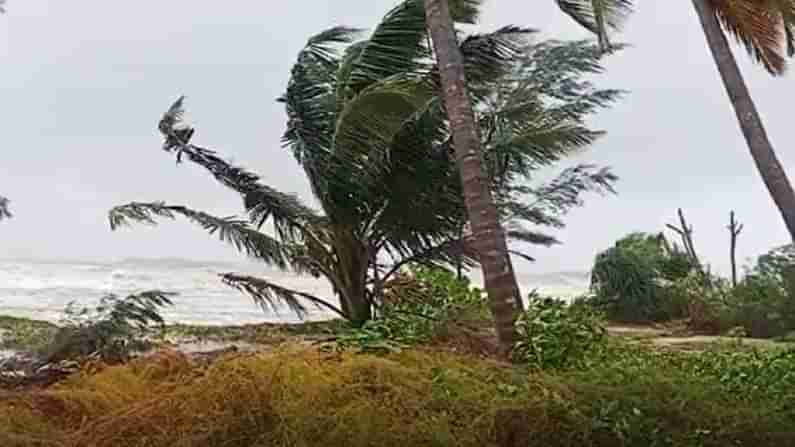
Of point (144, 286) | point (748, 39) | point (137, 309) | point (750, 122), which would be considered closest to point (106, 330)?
point (137, 309)

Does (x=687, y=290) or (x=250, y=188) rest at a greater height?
(x=250, y=188)

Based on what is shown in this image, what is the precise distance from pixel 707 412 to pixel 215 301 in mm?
8965

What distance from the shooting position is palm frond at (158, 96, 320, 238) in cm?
722

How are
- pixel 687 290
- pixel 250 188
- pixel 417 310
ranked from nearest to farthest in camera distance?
pixel 417 310
pixel 250 188
pixel 687 290

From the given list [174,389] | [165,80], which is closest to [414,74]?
[174,389]

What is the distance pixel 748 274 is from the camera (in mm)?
10594

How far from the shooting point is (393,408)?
3373mm

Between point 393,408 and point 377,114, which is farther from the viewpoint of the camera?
point 377,114

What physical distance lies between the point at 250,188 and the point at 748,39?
427 centimetres

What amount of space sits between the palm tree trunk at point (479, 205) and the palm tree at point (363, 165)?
4.25 feet

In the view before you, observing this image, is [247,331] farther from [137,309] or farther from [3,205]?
[3,205]

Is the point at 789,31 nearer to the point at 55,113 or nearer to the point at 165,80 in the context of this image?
the point at 165,80

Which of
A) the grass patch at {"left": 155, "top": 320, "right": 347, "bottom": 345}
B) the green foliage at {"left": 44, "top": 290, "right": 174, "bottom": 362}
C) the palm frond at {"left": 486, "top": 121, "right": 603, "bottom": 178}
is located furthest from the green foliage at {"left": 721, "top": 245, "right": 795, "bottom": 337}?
the green foliage at {"left": 44, "top": 290, "right": 174, "bottom": 362}

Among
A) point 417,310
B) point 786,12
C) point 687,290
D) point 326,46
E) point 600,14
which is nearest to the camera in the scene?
point 600,14
